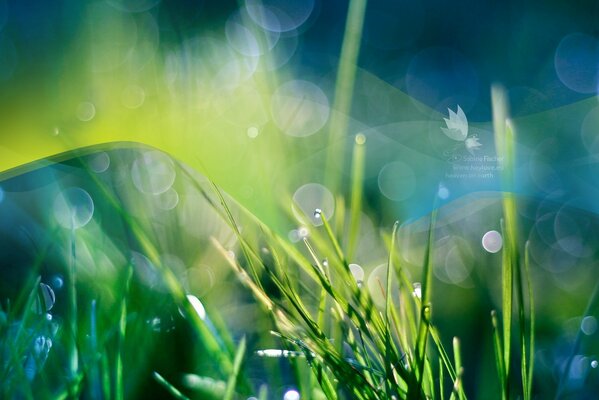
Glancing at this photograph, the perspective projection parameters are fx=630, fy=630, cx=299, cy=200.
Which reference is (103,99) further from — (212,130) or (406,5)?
(406,5)

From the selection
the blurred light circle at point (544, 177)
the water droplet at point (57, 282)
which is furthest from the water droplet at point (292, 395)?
the blurred light circle at point (544, 177)

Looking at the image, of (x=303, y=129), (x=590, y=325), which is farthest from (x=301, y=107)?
(x=590, y=325)

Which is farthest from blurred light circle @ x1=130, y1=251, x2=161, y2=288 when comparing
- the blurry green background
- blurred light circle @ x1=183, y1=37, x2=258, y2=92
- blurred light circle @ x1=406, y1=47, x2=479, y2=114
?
blurred light circle @ x1=406, y1=47, x2=479, y2=114

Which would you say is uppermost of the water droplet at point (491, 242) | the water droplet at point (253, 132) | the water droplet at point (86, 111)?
the water droplet at point (86, 111)

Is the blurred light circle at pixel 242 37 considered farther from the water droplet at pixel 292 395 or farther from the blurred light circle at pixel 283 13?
the water droplet at pixel 292 395

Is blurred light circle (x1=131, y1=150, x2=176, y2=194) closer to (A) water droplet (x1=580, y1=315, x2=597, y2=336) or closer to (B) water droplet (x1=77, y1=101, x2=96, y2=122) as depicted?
(B) water droplet (x1=77, y1=101, x2=96, y2=122)
